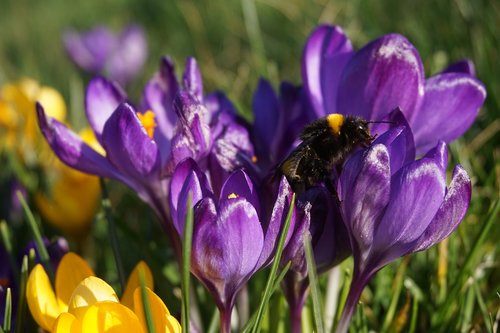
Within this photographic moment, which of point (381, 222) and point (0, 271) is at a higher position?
point (381, 222)

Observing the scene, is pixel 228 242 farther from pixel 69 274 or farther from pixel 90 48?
pixel 90 48

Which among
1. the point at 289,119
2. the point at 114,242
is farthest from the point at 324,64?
the point at 114,242

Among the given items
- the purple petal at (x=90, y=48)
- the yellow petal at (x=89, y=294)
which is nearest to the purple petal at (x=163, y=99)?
the yellow petal at (x=89, y=294)

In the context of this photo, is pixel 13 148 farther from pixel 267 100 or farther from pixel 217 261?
pixel 217 261

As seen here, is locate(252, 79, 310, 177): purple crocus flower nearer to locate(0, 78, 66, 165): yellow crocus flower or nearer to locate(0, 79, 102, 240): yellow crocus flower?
locate(0, 79, 102, 240): yellow crocus flower

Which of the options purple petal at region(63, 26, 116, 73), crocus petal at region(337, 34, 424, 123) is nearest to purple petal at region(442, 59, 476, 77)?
crocus petal at region(337, 34, 424, 123)

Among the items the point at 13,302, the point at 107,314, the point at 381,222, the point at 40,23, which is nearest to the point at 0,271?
the point at 13,302
